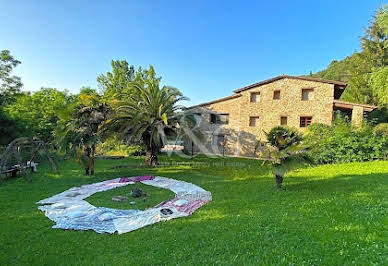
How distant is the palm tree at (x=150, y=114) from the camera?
43.3 feet

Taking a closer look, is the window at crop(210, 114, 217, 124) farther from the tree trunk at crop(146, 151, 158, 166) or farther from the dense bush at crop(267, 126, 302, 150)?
the dense bush at crop(267, 126, 302, 150)

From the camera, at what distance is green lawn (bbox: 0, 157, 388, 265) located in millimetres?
3482

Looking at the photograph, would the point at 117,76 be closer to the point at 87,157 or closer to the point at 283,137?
Result: the point at 87,157

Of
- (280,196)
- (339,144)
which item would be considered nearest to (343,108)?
(339,144)


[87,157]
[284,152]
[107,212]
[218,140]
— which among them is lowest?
[107,212]

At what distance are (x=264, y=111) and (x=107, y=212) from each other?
17.4 meters

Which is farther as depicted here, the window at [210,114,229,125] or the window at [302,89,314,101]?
the window at [210,114,229,125]

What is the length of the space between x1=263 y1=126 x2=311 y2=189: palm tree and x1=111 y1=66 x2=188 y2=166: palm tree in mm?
6819

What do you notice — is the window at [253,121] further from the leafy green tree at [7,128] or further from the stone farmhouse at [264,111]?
the leafy green tree at [7,128]

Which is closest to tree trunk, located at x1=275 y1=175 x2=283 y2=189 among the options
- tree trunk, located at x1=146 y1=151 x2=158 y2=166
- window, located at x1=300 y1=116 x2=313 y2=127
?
tree trunk, located at x1=146 y1=151 x2=158 y2=166

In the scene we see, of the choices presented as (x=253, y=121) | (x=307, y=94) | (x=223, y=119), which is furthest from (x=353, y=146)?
(x=223, y=119)

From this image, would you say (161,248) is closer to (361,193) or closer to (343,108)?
(361,193)

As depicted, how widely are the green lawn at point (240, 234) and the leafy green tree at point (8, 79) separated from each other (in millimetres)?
22699

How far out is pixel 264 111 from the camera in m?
20.3
